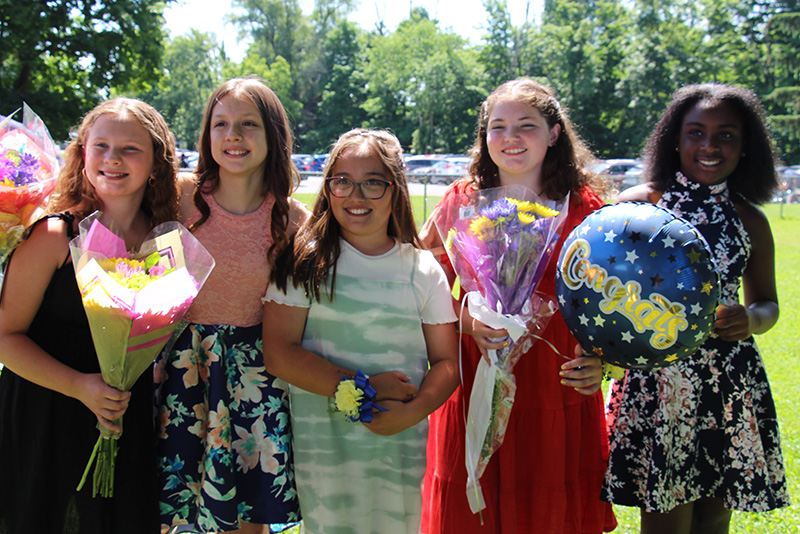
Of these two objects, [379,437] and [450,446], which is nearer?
[379,437]

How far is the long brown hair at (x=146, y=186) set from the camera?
2262mm

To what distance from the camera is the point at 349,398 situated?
1985 mm

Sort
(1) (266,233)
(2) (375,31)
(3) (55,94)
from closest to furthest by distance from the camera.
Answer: (1) (266,233) → (3) (55,94) → (2) (375,31)

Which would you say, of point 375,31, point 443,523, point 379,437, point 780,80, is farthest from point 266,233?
point 375,31

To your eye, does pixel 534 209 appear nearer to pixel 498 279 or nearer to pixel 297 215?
pixel 498 279

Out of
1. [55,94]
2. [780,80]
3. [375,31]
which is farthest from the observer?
[375,31]

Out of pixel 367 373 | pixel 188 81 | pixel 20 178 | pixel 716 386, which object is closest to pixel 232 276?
pixel 367 373

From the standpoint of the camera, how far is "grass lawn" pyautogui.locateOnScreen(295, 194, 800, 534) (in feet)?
10.6

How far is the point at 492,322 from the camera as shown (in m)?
2.08

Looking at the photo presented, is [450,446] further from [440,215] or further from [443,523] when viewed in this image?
[440,215]

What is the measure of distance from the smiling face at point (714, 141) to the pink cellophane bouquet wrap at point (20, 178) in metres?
2.51

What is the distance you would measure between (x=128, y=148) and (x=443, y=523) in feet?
6.26

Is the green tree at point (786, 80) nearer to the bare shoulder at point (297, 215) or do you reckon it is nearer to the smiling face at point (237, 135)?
the bare shoulder at point (297, 215)

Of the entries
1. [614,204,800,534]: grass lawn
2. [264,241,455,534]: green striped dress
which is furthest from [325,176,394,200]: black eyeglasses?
[614,204,800,534]: grass lawn
